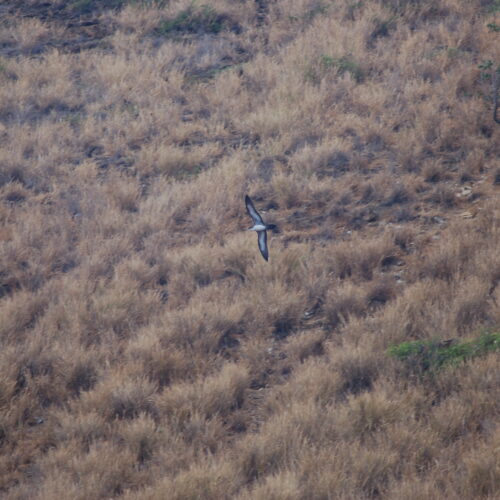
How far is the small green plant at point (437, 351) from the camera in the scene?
480cm

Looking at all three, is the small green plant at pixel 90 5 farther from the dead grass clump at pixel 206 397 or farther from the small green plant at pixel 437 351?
the small green plant at pixel 437 351

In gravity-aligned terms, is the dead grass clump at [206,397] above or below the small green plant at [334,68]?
below

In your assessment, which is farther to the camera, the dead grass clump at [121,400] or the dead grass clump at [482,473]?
the dead grass clump at [121,400]

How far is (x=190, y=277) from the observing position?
664cm

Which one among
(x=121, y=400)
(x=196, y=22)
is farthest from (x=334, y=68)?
(x=121, y=400)

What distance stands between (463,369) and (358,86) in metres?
6.41

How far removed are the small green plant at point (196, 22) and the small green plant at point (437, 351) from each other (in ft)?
32.7

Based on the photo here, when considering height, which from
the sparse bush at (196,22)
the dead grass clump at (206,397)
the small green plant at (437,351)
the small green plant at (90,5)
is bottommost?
the dead grass clump at (206,397)

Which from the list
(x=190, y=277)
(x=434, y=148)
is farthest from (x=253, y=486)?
(x=434, y=148)

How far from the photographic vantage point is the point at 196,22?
43.2 ft

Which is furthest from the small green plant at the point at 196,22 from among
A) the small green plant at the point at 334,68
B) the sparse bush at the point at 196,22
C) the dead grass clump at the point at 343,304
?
the dead grass clump at the point at 343,304

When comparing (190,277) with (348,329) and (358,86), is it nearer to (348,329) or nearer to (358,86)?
(348,329)

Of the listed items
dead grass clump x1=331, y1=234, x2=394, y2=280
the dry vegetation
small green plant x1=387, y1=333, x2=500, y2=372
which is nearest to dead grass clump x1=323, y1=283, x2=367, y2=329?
the dry vegetation

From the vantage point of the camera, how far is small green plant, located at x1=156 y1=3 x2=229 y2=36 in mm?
13008
